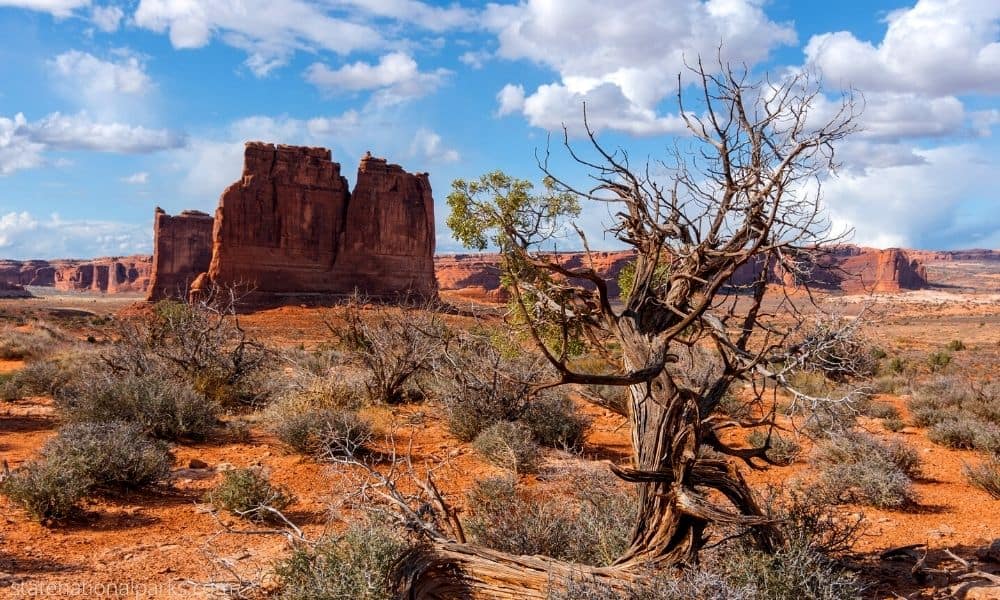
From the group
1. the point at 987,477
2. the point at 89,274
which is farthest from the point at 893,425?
the point at 89,274

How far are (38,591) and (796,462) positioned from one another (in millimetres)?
8329

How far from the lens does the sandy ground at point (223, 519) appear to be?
4.39 metres

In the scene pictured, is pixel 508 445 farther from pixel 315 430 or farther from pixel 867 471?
pixel 867 471

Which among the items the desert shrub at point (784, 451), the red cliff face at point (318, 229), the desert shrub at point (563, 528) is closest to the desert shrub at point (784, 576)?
the desert shrub at point (563, 528)

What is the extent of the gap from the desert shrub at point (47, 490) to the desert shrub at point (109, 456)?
13 centimetres

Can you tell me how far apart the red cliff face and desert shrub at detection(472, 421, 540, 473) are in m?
46.6

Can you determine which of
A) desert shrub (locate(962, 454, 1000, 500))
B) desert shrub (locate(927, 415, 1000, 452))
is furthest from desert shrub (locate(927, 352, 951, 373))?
desert shrub (locate(962, 454, 1000, 500))

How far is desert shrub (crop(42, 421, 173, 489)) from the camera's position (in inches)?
239

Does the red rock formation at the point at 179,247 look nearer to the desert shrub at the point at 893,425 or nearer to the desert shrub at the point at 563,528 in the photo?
the desert shrub at the point at 893,425

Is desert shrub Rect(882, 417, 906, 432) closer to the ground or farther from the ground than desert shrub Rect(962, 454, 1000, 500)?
closer to the ground

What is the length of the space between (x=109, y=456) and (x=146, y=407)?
97.7 inches

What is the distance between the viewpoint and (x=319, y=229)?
57.8m

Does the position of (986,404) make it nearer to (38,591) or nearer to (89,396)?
(38,591)

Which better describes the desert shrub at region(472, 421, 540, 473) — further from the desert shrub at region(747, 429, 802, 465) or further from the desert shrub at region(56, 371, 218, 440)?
the desert shrub at region(56, 371, 218, 440)
